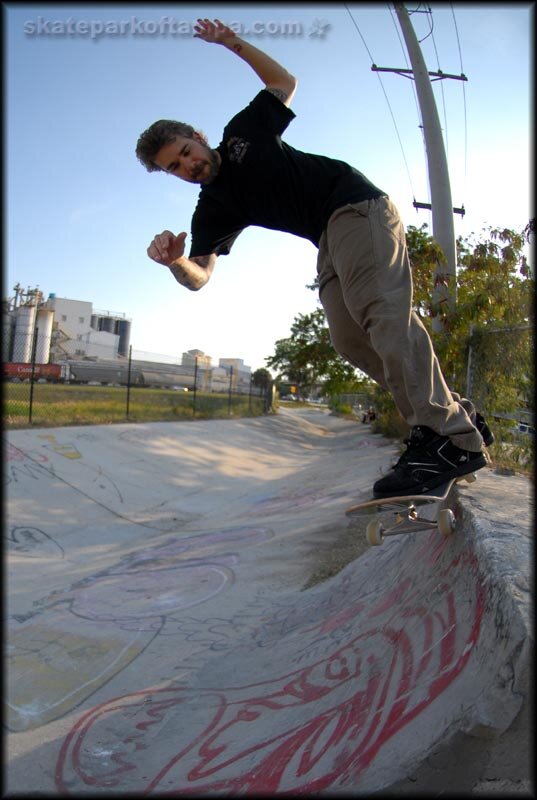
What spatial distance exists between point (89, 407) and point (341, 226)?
43.6 ft

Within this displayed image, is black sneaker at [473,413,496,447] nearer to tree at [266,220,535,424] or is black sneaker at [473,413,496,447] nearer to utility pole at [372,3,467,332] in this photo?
tree at [266,220,535,424]

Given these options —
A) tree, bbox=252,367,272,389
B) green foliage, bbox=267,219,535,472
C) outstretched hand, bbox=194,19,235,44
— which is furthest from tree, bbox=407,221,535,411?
tree, bbox=252,367,272,389

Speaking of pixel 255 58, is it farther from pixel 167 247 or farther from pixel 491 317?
pixel 491 317

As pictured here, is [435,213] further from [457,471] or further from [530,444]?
[457,471]

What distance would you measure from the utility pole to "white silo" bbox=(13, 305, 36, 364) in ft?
20.9

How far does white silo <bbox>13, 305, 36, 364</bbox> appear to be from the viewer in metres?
9.97

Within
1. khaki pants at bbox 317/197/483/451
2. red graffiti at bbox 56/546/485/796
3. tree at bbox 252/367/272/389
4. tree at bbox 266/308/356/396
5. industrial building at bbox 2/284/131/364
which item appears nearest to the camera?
red graffiti at bbox 56/546/485/796

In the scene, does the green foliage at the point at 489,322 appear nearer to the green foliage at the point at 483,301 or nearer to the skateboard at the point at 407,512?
the green foliage at the point at 483,301

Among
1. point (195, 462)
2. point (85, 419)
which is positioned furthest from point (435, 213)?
point (85, 419)

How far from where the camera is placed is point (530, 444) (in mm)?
4418

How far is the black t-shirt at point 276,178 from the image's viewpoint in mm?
2318

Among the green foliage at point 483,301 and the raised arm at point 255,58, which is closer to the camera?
the raised arm at point 255,58

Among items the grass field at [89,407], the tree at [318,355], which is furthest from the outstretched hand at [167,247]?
the tree at [318,355]

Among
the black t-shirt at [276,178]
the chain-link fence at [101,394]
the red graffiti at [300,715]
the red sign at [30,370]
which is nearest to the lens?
the red graffiti at [300,715]
